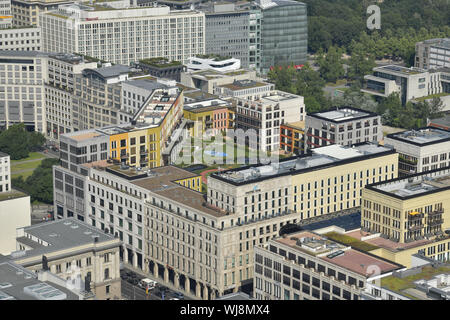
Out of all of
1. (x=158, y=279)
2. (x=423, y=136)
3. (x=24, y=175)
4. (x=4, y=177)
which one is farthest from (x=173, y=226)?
(x=24, y=175)

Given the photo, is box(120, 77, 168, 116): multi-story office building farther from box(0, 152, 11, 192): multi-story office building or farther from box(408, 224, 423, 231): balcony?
box(408, 224, 423, 231): balcony

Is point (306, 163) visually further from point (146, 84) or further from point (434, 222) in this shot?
point (146, 84)

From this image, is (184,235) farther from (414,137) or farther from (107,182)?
(414,137)

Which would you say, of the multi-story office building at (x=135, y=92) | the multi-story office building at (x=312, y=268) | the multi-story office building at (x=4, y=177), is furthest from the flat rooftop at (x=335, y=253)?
the multi-story office building at (x=135, y=92)

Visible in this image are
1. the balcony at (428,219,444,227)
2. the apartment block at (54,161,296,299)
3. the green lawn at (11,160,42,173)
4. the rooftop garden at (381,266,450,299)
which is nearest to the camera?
the rooftop garden at (381,266,450,299)

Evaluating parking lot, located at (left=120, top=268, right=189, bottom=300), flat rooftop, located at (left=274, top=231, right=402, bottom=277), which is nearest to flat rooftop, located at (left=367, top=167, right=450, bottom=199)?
flat rooftop, located at (left=274, top=231, right=402, bottom=277)

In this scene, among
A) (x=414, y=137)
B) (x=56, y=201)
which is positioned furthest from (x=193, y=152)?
(x=414, y=137)

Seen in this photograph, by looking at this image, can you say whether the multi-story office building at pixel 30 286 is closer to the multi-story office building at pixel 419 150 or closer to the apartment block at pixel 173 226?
the apartment block at pixel 173 226

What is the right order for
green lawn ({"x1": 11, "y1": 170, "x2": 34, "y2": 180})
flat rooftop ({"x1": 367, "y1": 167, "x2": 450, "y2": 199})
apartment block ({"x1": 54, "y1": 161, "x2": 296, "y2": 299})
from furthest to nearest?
1. green lawn ({"x1": 11, "y1": 170, "x2": 34, "y2": 180})
2. apartment block ({"x1": 54, "y1": 161, "x2": 296, "y2": 299})
3. flat rooftop ({"x1": 367, "y1": 167, "x2": 450, "y2": 199})
